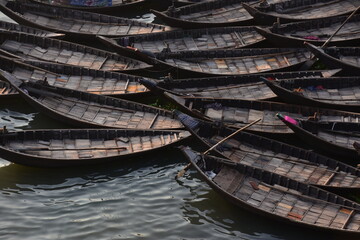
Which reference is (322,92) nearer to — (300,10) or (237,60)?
(237,60)

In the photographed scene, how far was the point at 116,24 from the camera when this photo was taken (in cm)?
2786

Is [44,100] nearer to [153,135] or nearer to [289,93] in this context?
[153,135]

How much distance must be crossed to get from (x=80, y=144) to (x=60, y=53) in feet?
21.3

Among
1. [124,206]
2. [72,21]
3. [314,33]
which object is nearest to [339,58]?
[314,33]

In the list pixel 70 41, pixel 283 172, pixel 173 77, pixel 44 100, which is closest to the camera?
pixel 283 172

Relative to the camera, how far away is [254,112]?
71.3 ft

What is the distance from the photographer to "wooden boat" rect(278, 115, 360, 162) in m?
19.4

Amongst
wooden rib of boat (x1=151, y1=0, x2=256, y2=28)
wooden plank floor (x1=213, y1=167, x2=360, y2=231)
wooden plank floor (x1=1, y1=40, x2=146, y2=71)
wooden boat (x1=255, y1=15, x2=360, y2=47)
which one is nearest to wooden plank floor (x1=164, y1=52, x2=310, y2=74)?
wooden boat (x1=255, y1=15, x2=360, y2=47)

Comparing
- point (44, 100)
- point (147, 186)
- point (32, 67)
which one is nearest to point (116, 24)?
point (32, 67)

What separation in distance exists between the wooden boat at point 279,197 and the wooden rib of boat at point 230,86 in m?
4.24

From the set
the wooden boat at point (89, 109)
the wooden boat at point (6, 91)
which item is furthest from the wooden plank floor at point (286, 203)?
the wooden boat at point (6, 91)

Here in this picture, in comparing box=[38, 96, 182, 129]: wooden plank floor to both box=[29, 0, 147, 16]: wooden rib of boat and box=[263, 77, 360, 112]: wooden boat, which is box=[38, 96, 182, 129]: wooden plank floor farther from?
box=[29, 0, 147, 16]: wooden rib of boat

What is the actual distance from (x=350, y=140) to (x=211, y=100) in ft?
15.6

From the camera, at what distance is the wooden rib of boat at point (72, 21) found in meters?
27.2
